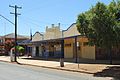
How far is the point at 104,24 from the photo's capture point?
75.9 ft

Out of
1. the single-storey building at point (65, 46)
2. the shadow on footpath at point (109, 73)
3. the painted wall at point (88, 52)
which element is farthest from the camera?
the painted wall at point (88, 52)

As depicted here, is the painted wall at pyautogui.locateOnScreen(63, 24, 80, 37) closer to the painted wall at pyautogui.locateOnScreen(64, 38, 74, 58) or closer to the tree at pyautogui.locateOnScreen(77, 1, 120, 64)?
the painted wall at pyautogui.locateOnScreen(64, 38, 74, 58)

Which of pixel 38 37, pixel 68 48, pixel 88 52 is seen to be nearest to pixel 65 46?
pixel 68 48

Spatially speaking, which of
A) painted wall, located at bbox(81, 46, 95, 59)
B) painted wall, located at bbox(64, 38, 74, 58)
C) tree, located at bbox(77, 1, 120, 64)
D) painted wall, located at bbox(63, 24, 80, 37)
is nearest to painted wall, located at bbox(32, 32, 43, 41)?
painted wall, located at bbox(64, 38, 74, 58)

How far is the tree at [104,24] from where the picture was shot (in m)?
23.1

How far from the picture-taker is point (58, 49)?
54.8 m

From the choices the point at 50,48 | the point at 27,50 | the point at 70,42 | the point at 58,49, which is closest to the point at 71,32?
the point at 70,42

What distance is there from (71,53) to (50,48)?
10775mm

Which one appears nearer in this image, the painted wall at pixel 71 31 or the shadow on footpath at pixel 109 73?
the shadow on footpath at pixel 109 73

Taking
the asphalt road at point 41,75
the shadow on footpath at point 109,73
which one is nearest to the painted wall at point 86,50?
the asphalt road at point 41,75

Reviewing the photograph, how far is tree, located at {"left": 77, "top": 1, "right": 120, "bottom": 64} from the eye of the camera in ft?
75.8

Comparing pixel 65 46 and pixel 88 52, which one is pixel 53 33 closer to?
pixel 65 46

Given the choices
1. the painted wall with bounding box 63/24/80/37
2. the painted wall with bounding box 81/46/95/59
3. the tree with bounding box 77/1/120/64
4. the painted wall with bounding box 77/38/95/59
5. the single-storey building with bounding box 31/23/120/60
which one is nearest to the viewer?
the tree with bounding box 77/1/120/64

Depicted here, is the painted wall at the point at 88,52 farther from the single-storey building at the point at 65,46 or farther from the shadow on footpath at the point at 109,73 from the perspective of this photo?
the shadow on footpath at the point at 109,73
